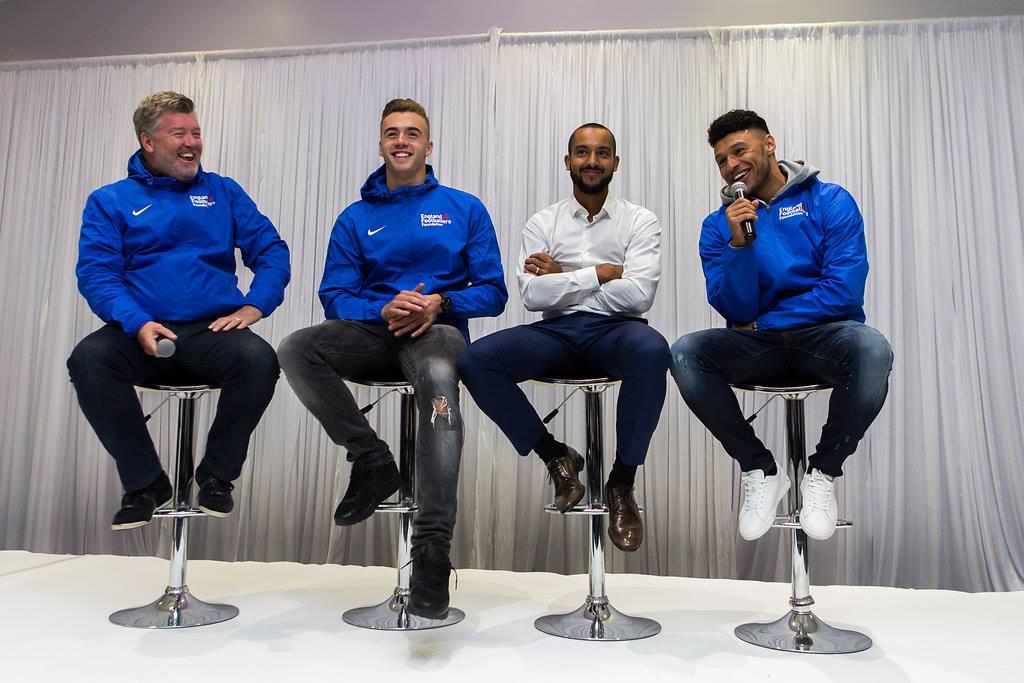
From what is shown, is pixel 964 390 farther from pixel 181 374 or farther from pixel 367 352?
pixel 181 374

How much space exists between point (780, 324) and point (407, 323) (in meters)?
1.13

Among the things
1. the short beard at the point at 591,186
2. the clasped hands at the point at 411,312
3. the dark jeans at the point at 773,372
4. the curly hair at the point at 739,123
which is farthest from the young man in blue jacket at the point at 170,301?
the curly hair at the point at 739,123

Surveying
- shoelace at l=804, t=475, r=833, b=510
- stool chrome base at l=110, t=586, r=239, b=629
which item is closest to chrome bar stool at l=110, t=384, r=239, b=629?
stool chrome base at l=110, t=586, r=239, b=629

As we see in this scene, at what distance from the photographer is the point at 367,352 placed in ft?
8.22

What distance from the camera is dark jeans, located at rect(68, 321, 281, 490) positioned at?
242 centimetres

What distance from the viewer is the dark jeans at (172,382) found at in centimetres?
242

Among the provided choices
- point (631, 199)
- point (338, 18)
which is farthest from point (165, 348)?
point (338, 18)

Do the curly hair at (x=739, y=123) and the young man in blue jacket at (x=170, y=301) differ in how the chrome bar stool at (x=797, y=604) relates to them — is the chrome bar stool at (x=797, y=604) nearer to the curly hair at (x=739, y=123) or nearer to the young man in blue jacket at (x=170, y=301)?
the curly hair at (x=739, y=123)

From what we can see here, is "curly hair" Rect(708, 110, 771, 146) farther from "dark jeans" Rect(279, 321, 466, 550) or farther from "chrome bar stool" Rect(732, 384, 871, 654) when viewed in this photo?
"dark jeans" Rect(279, 321, 466, 550)

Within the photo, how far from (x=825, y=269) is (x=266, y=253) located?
1.86m

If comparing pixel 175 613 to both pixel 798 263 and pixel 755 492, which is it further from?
pixel 798 263

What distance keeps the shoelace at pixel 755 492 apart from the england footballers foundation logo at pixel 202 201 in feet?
6.48

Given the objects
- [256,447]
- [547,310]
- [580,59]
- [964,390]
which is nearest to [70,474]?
[256,447]

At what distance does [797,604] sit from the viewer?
236cm
